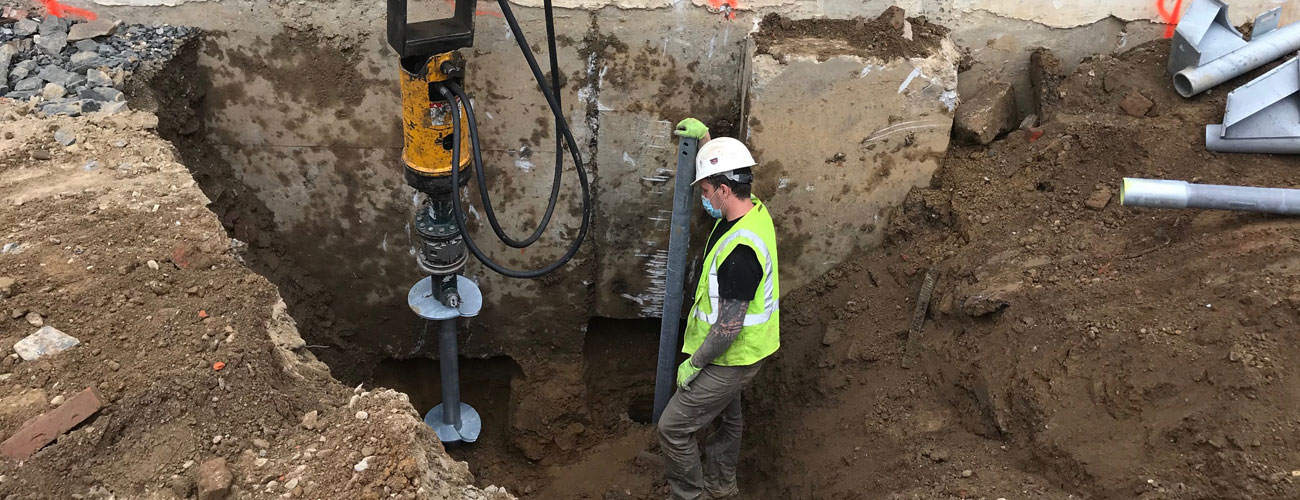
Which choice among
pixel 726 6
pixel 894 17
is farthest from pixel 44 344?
pixel 894 17

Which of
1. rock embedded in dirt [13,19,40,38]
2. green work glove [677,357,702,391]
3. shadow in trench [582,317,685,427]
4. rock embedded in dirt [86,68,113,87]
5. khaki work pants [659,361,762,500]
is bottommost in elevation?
shadow in trench [582,317,685,427]

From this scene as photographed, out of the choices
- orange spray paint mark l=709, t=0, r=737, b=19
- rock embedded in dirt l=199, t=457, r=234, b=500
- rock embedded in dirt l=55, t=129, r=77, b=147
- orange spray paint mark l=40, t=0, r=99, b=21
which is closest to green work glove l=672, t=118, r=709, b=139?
orange spray paint mark l=709, t=0, r=737, b=19

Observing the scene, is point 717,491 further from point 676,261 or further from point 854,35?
point 854,35

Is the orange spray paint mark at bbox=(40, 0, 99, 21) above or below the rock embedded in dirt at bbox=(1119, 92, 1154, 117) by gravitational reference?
below

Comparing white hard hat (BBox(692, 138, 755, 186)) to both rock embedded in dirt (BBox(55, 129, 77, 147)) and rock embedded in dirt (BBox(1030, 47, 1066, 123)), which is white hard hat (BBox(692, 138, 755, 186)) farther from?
rock embedded in dirt (BBox(55, 129, 77, 147))

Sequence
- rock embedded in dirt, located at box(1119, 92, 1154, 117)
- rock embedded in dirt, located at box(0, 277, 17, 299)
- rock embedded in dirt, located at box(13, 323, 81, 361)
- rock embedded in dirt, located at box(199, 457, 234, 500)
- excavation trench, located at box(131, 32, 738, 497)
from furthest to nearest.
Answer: excavation trench, located at box(131, 32, 738, 497)
rock embedded in dirt, located at box(1119, 92, 1154, 117)
rock embedded in dirt, located at box(0, 277, 17, 299)
rock embedded in dirt, located at box(13, 323, 81, 361)
rock embedded in dirt, located at box(199, 457, 234, 500)

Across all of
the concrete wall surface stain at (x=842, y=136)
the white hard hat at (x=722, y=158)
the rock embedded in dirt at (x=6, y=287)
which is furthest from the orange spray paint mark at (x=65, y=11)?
the concrete wall surface stain at (x=842, y=136)

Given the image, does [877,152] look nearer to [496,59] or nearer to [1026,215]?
[1026,215]

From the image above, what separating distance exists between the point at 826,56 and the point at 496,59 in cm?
158

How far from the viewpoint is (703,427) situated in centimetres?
390

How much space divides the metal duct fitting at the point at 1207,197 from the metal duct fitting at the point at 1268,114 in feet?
1.61

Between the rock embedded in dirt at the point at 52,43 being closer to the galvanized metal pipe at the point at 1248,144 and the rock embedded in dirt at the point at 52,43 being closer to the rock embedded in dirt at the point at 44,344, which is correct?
the rock embedded in dirt at the point at 44,344

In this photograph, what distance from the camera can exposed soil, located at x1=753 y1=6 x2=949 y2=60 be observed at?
402cm

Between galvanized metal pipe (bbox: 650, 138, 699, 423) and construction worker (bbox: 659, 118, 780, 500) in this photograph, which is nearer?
construction worker (bbox: 659, 118, 780, 500)
